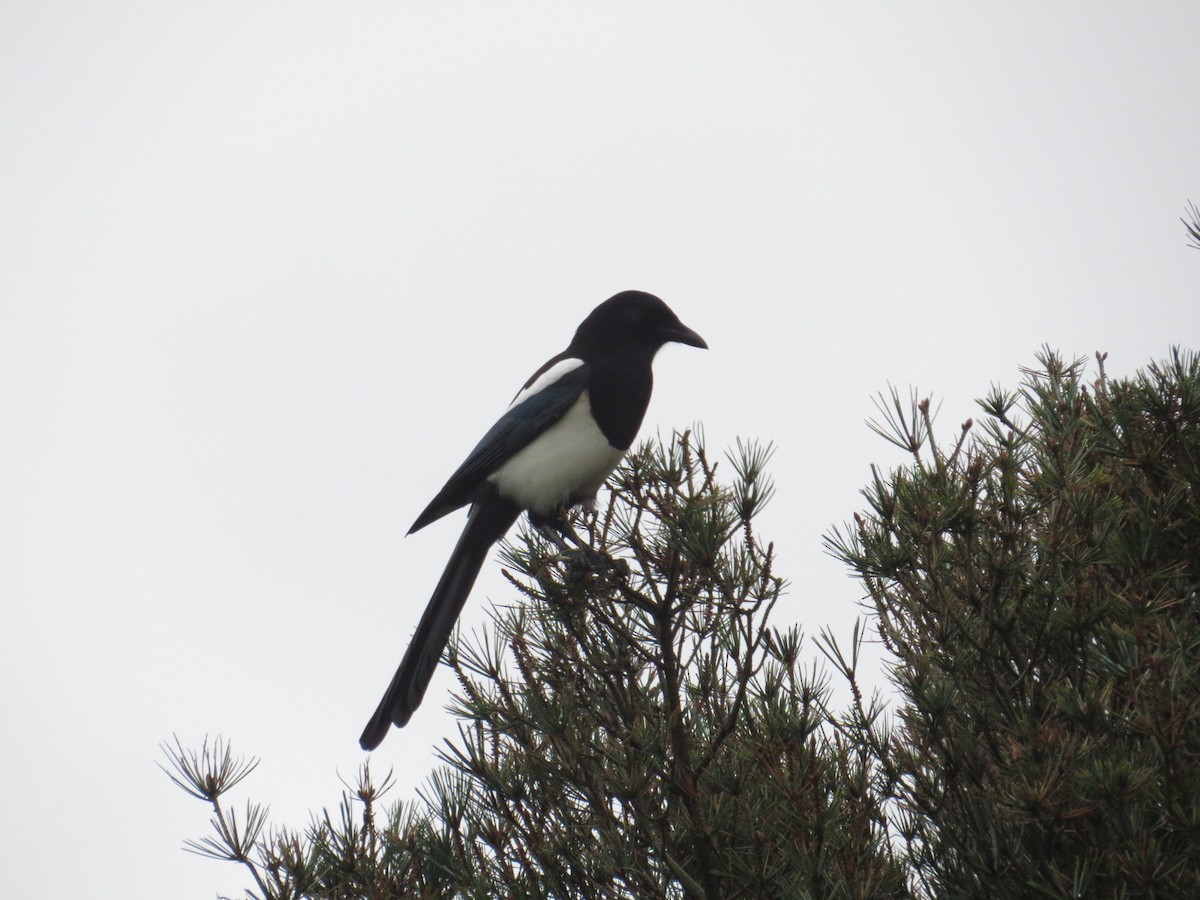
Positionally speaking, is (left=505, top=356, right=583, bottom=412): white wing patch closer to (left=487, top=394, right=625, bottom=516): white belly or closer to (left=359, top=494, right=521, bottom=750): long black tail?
(left=487, top=394, right=625, bottom=516): white belly

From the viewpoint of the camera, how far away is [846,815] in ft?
5.98

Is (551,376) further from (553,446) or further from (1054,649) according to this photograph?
(1054,649)

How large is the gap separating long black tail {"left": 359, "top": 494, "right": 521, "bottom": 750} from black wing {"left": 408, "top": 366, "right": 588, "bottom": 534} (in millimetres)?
91

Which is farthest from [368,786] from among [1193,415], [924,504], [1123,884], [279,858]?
[1193,415]

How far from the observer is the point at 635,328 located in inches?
150

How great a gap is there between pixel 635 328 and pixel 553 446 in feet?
1.80

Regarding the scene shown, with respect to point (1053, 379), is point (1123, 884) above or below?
below

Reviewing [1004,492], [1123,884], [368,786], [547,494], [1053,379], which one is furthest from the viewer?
[547,494]

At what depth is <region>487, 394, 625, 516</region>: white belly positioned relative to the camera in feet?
11.4

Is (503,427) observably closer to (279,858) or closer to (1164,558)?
(279,858)

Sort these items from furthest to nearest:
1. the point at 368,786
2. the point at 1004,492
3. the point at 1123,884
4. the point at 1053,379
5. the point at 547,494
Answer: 1. the point at 547,494
2. the point at 1053,379
3. the point at 368,786
4. the point at 1004,492
5. the point at 1123,884

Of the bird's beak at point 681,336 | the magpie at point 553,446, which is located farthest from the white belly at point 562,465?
the bird's beak at point 681,336

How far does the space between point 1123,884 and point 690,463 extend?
3.24ft

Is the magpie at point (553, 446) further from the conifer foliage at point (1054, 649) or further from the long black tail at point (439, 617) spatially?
the conifer foliage at point (1054, 649)
